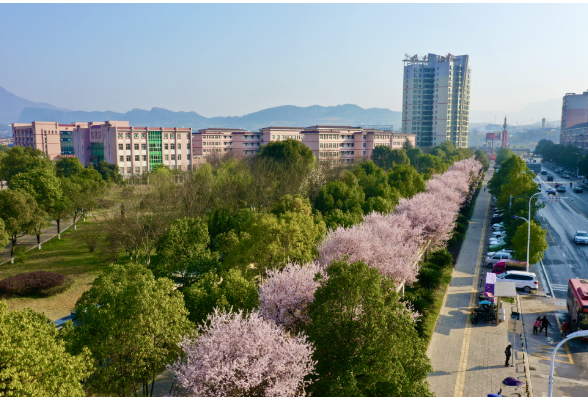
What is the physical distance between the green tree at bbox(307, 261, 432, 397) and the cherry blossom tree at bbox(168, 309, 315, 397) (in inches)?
27.7

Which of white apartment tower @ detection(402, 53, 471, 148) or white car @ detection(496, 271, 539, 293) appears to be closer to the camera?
white car @ detection(496, 271, 539, 293)

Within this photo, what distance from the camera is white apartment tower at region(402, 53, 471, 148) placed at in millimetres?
132000

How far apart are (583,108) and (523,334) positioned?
190 m

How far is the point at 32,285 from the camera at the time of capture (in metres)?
25.0

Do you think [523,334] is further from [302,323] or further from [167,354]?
[167,354]

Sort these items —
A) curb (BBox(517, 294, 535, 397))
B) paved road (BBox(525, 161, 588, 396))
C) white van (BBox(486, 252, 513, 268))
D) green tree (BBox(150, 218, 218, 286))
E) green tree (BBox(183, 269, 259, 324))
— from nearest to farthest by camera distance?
curb (BBox(517, 294, 535, 397))
green tree (BBox(183, 269, 259, 324))
paved road (BBox(525, 161, 588, 396))
green tree (BBox(150, 218, 218, 286))
white van (BBox(486, 252, 513, 268))

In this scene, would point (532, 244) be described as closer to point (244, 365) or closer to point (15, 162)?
point (244, 365)

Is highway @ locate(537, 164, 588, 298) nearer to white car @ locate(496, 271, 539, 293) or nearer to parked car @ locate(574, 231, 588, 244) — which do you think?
parked car @ locate(574, 231, 588, 244)

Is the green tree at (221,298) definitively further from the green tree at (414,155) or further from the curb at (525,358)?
the green tree at (414,155)

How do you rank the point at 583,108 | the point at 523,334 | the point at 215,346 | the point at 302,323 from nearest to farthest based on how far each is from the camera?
the point at 215,346 → the point at 302,323 → the point at 523,334 → the point at 583,108

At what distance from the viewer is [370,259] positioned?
70.0ft

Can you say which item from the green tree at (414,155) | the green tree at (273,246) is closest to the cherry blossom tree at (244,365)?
the green tree at (273,246)

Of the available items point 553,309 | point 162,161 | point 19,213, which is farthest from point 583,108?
point 19,213

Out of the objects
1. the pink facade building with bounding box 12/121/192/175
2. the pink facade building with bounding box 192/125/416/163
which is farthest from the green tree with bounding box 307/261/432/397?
the pink facade building with bounding box 192/125/416/163
